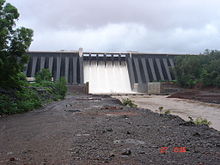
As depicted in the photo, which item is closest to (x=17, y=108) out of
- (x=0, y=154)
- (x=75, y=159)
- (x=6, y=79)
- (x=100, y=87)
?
(x=6, y=79)

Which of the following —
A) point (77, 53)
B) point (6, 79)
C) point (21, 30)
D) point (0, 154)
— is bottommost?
point (0, 154)

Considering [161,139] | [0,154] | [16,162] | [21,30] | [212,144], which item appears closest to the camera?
[16,162]

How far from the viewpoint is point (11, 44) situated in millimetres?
15289

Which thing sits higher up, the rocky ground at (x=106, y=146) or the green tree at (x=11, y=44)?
the green tree at (x=11, y=44)

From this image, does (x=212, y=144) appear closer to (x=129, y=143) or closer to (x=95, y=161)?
(x=129, y=143)

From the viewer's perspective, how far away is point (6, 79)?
1536cm

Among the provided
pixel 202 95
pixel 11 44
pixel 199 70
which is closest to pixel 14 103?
pixel 11 44

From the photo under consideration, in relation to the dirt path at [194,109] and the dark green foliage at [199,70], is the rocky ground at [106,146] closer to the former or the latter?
the dirt path at [194,109]

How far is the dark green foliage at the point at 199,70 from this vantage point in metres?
50.6

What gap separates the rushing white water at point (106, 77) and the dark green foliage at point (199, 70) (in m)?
14.0

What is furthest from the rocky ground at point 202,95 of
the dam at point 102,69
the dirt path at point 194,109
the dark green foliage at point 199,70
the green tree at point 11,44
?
the green tree at point 11,44

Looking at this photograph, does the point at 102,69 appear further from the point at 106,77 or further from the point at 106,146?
the point at 106,146

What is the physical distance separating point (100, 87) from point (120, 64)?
886cm

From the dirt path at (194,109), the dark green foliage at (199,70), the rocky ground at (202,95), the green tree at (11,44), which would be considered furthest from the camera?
the dark green foliage at (199,70)
